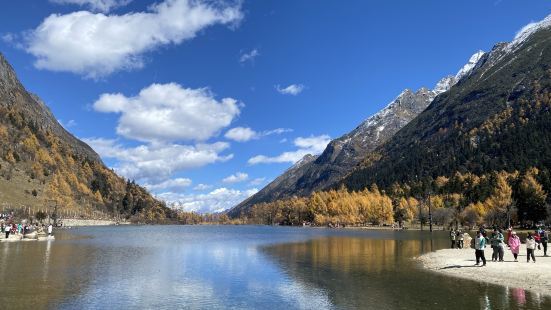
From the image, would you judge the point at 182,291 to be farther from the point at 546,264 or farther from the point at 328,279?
the point at 546,264

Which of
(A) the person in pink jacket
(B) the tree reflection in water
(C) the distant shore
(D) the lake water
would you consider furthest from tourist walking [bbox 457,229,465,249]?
(B) the tree reflection in water

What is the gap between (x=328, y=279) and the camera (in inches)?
1610

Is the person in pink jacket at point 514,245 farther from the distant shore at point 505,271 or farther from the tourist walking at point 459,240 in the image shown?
the tourist walking at point 459,240

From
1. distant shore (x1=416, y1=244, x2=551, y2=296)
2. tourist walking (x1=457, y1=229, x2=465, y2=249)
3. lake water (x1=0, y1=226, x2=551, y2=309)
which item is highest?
tourist walking (x1=457, y1=229, x2=465, y2=249)

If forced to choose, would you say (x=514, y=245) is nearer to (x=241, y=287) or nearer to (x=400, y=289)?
(x=400, y=289)

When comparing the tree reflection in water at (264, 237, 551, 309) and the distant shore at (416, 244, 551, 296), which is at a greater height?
the distant shore at (416, 244, 551, 296)

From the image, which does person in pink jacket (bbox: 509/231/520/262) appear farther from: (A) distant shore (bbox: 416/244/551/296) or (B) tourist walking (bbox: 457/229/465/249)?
(B) tourist walking (bbox: 457/229/465/249)

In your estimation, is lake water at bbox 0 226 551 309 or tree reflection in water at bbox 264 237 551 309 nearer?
tree reflection in water at bbox 264 237 551 309

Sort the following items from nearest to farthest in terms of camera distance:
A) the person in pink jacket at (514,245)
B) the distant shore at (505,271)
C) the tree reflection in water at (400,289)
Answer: the tree reflection in water at (400,289) < the distant shore at (505,271) < the person in pink jacket at (514,245)

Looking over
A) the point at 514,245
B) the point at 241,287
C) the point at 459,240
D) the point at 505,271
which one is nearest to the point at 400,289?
the point at 241,287

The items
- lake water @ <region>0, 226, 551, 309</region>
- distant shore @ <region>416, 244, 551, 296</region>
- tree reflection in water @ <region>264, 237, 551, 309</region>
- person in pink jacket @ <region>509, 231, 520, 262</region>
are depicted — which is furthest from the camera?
person in pink jacket @ <region>509, 231, 520, 262</region>

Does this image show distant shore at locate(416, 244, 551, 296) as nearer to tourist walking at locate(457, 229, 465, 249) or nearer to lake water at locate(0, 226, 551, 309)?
lake water at locate(0, 226, 551, 309)

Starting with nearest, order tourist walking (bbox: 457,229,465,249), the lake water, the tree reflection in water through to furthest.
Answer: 1. the tree reflection in water
2. the lake water
3. tourist walking (bbox: 457,229,465,249)

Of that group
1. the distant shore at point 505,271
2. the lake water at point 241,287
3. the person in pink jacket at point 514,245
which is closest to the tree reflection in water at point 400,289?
the lake water at point 241,287
